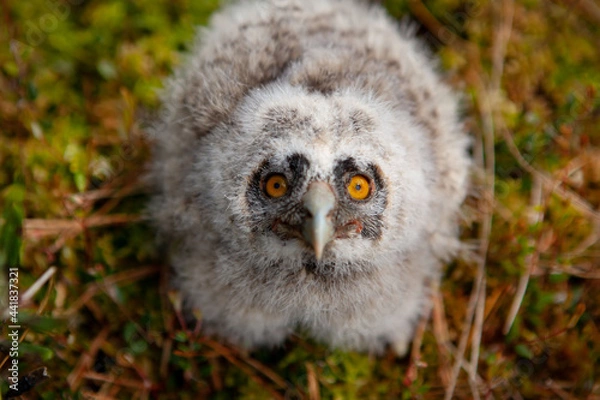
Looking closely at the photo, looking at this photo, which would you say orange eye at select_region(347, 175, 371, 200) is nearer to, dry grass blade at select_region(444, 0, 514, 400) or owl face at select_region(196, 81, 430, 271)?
owl face at select_region(196, 81, 430, 271)

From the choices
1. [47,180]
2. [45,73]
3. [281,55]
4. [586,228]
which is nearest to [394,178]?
[281,55]

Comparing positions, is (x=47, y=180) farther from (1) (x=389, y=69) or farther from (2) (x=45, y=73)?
(1) (x=389, y=69)

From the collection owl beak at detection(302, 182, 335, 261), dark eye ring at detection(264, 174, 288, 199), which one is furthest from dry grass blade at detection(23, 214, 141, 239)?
owl beak at detection(302, 182, 335, 261)

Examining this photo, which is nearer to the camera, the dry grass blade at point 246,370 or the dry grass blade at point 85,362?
the dry grass blade at point 85,362

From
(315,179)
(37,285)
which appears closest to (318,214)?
(315,179)

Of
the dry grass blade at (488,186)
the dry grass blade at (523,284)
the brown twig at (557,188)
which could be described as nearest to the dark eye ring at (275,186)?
the dry grass blade at (488,186)

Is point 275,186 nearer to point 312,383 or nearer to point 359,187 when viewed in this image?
point 359,187

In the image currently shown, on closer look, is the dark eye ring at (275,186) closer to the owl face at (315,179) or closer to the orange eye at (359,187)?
the owl face at (315,179)

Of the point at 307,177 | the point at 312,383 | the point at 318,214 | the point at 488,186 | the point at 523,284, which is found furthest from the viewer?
the point at 488,186
